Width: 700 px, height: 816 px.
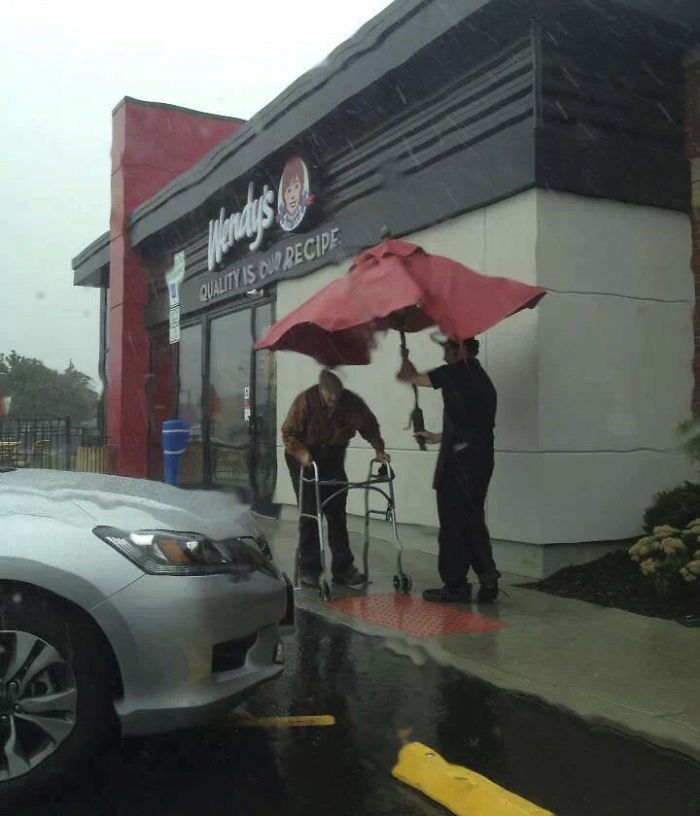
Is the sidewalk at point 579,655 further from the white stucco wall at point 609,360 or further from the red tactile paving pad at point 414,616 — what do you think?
the white stucco wall at point 609,360

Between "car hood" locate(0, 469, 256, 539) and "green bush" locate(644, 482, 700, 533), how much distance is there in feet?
13.2

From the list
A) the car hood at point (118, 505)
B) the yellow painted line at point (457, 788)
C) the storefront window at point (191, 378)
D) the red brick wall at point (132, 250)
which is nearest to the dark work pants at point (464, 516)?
the car hood at point (118, 505)

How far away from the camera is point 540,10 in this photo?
7.29 meters

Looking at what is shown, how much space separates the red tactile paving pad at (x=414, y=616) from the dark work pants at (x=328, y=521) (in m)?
0.49

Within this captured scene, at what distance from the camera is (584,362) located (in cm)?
739

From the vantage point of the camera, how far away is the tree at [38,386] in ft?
53.9

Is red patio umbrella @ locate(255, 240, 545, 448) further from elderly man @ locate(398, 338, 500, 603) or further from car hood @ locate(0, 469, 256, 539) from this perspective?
car hood @ locate(0, 469, 256, 539)

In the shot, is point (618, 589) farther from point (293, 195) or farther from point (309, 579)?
point (293, 195)

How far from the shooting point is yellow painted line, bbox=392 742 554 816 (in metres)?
3.28

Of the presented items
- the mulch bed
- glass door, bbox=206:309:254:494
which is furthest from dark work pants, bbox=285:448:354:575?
glass door, bbox=206:309:254:494

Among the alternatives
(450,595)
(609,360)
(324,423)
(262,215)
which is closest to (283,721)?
(450,595)

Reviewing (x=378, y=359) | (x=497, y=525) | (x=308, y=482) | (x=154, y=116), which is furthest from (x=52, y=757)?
(x=154, y=116)

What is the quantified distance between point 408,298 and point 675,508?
2.84 metres

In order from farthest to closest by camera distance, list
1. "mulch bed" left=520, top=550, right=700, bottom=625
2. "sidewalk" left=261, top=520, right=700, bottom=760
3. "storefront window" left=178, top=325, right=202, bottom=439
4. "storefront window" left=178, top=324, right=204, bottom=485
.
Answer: "storefront window" left=178, top=325, right=202, bottom=439 → "storefront window" left=178, top=324, right=204, bottom=485 → "mulch bed" left=520, top=550, right=700, bottom=625 → "sidewalk" left=261, top=520, right=700, bottom=760
